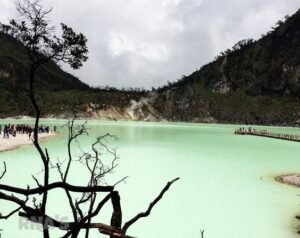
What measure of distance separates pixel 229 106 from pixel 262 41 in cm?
4459

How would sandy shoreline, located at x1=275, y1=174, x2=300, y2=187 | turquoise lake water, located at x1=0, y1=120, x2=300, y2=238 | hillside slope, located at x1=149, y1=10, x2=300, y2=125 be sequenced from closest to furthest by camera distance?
turquoise lake water, located at x1=0, y1=120, x2=300, y2=238, sandy shoreline, located at x1=275, y1=174, x2=300, y2=187, hillside slope, located at x1=149, y1=10, x2=300, y2=125

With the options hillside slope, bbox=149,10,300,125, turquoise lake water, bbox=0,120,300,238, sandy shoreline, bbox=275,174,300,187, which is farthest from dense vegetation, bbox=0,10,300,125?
sandy shoreline, bbox=275,174,300,187

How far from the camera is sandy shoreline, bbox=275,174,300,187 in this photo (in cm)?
2128

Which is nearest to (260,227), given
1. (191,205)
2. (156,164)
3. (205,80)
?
(191,205)

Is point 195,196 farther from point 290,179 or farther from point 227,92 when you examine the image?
point 227,92

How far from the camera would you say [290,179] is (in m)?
22.2

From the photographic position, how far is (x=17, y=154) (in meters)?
31.6

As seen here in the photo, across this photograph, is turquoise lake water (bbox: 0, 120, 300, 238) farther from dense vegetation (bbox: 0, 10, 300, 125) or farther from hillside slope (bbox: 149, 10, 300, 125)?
hillside slope (bbox: 149, 10, 300, 125)

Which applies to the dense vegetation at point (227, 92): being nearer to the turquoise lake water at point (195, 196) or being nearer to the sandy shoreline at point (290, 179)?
the turquoise lake water at point (195, 196)

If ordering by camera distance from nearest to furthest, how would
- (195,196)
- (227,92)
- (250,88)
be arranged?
(195,196) → (250,88) → (227,92)

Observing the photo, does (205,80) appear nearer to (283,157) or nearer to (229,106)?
(229,106)

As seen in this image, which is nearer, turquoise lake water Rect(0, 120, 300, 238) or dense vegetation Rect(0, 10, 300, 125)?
turquoise lake water Rect(0, 120, 300, 238)

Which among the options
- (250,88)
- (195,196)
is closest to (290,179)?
(195,196)

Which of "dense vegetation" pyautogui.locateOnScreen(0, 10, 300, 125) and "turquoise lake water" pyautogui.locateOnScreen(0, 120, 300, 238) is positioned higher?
"dense vegetation" pyautogui.locateOnScreen(0, 10, 300, 125)
